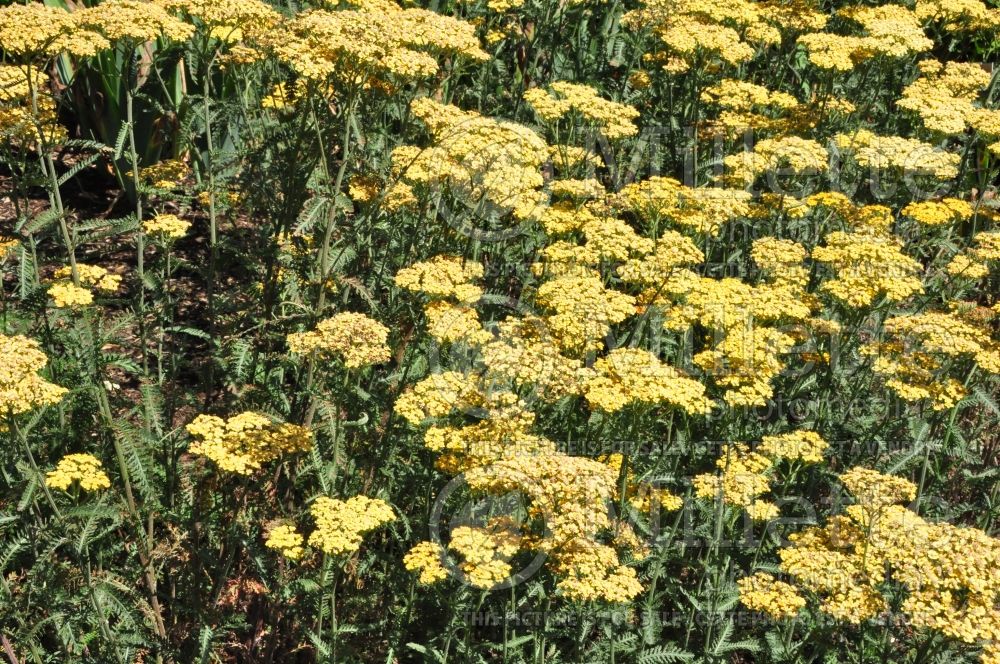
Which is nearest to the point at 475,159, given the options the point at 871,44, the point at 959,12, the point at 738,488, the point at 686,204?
the point at 686,204

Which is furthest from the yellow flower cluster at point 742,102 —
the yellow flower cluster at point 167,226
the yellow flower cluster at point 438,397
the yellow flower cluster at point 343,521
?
the yellow flower cluster at point 343,521

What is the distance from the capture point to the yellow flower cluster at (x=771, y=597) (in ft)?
14.2

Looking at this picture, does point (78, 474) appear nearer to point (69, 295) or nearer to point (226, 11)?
point (69, 295)

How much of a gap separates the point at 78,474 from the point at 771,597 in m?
2.95

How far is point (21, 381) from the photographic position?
4020 millimetres

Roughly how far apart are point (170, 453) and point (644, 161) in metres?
4.05

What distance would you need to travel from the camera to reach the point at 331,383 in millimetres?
4969

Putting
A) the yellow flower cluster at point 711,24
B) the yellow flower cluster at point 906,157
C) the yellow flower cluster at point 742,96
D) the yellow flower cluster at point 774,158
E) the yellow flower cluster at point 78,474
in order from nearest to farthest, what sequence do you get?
the yellow flower cluster at point 78,474 → the yellow flower cluster at point 774,158 → the yellow flower cluster at point 906,157 → the yellow flower cluster at point 711,24 → the yellow flower cluster at point 742,96

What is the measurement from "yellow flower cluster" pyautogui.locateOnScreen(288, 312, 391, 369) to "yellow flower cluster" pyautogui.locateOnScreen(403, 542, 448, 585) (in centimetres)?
79

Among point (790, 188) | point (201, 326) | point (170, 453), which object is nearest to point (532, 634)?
point (170, 453)

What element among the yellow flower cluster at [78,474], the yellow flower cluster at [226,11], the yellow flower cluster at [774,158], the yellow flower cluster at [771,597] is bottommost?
the yellow flower cluster at [771,597]

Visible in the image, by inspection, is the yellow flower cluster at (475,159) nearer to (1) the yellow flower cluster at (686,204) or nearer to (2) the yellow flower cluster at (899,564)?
(1) the yellow flower cluster at (686,204)

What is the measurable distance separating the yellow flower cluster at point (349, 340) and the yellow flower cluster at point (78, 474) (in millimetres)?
968

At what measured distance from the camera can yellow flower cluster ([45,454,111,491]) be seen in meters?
4.23
